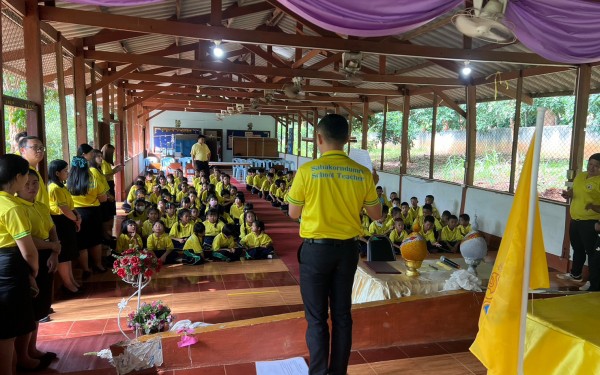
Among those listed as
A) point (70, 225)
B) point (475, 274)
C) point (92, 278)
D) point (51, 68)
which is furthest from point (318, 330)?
point (51, 68)

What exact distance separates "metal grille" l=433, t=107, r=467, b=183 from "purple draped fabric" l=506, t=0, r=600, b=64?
565 cm

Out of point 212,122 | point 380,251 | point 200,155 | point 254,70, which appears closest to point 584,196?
point 380,251

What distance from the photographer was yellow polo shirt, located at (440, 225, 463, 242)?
6.71 meters

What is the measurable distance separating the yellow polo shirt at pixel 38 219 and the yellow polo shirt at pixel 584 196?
507cm

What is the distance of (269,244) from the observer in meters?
6.19

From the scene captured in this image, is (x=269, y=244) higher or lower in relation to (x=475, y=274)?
lower

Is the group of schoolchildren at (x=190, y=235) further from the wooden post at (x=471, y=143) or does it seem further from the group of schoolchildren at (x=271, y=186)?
the wooden post at (x=471, y=143)

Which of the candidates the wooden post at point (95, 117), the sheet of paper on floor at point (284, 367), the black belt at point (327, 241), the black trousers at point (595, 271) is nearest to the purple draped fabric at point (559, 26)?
the black belt at point (327, 241)

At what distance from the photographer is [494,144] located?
7.59 metres

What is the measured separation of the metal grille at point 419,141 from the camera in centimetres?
989

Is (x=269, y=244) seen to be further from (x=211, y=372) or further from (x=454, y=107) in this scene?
(x=454, y=107)

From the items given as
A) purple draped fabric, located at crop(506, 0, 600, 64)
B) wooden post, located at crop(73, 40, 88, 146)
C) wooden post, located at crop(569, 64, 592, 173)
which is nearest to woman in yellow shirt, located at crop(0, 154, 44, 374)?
purple draped fabric, located at crop(506, 0, 600, 64)

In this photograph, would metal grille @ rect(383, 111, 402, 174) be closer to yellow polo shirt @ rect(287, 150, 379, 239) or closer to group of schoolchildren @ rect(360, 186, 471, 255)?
group of schoolchildren @ rect(360, 186, 471, 255)

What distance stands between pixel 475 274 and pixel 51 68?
16.4 ft
